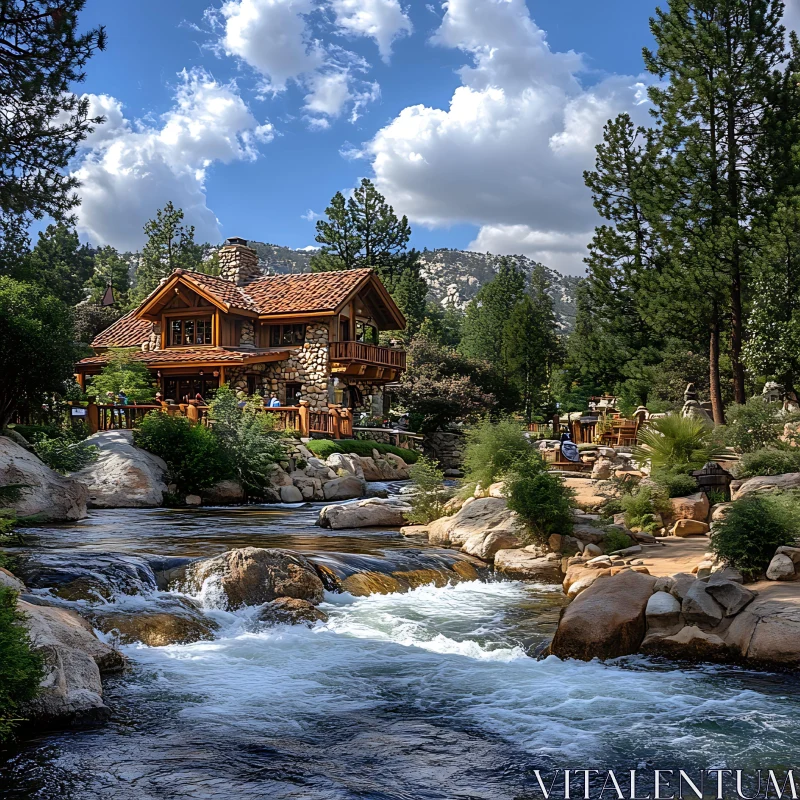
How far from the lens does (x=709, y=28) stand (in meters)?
25.6

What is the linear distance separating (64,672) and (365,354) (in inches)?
1068

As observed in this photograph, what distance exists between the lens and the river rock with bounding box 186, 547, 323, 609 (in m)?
9.54

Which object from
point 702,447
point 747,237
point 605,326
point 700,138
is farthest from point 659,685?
point 605,326

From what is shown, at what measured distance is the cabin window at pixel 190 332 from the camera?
113ft

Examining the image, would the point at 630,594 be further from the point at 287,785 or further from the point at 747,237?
the point at 747,237

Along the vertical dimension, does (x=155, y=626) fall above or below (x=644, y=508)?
below

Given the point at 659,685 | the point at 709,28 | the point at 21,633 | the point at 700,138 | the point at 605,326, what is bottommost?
the point at 659,685

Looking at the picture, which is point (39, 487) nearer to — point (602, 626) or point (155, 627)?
point (155, 627)

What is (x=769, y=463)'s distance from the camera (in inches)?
585

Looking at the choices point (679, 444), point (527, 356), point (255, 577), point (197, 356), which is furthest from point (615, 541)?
point (527, 356)

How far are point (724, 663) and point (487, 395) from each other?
28.2m

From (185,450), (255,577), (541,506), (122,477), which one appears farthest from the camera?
(185,450)

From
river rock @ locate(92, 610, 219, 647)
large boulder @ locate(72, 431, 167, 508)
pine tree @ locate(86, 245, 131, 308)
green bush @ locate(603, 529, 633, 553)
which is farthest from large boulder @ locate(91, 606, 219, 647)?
pine tree @ locate(86, 245, 131, 308)

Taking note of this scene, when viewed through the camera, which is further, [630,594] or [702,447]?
[702,447]
